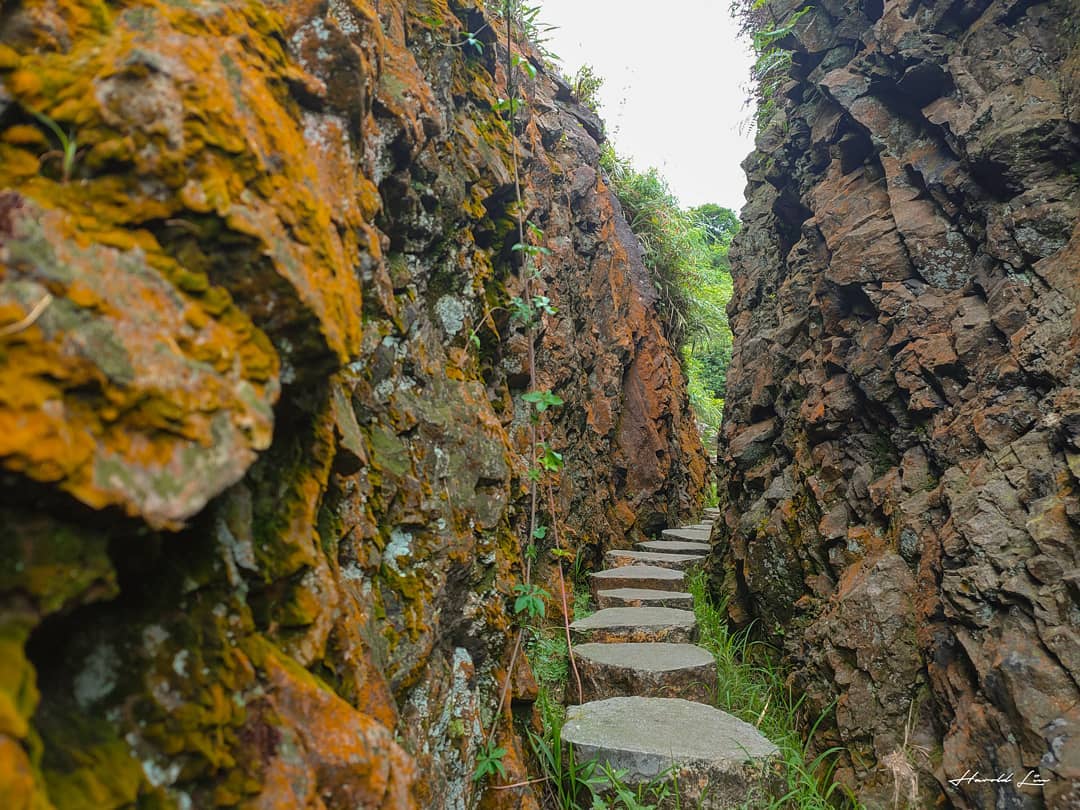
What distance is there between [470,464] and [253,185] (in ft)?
4.93

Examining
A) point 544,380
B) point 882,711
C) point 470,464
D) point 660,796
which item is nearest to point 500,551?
point 470,464

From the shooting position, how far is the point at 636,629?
4.53 metres

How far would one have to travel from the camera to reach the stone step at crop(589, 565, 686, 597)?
5672 mm

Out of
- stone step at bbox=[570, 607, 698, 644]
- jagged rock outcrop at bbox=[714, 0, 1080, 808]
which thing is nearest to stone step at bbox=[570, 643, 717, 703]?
stone step at bbox=[570, 607, 698, 644]

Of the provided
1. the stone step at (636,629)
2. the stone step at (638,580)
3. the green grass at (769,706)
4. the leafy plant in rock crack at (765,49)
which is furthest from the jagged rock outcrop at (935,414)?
the stone step at (638,580)

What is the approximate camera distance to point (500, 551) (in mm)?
2635

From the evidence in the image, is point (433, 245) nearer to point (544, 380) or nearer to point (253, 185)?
point (253, 185)

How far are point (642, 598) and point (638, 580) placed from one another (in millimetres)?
420

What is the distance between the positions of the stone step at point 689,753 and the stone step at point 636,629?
116cm

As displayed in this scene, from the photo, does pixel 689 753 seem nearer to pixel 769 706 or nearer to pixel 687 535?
pixel 769 706

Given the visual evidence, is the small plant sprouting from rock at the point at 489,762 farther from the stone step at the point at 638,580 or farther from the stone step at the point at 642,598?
the stone step at the point at 638,580

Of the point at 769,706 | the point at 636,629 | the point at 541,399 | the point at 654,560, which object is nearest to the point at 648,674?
the point at 636,629

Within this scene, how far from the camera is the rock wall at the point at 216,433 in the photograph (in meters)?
0.77

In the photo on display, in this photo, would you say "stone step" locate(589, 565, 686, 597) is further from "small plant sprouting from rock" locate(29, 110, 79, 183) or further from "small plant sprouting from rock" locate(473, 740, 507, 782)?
"small plant sprouting from rock" locate(29, 110, 79, 183)
